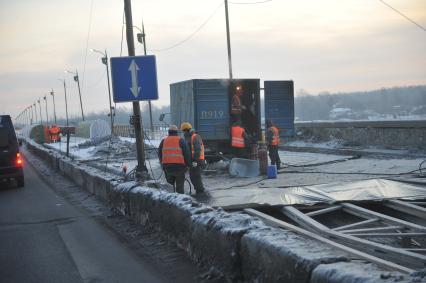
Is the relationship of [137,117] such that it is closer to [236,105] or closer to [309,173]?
[309,173]

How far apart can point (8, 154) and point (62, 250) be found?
32.6ft

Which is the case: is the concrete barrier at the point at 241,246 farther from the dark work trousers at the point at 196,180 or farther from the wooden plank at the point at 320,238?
the dark work trousers at the point at 196,180

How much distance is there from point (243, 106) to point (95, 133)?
34106 mm

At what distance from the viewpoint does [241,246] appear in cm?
514

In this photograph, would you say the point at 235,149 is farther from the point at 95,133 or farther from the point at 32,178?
the point at 95,133

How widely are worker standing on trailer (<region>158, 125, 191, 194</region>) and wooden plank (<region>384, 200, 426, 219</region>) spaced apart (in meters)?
4.21

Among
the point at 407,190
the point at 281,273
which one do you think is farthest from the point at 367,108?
the point at 281,273

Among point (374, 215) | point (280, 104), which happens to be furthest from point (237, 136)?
point (374, 215)

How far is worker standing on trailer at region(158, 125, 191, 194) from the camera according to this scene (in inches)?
443

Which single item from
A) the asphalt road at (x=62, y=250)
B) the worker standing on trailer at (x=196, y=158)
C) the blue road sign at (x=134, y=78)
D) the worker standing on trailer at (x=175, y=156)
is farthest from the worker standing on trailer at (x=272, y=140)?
the asphalt road at (x=62, y=250)

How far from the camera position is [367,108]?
96875 mm

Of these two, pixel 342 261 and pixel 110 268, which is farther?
pixel 110 268

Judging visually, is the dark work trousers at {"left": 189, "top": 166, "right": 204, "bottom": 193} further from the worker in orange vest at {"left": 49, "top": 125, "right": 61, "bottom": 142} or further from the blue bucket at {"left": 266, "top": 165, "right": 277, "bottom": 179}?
the worker in orange vest at {"left": 49, "top": 125, "right": 61, "bottom": 142}

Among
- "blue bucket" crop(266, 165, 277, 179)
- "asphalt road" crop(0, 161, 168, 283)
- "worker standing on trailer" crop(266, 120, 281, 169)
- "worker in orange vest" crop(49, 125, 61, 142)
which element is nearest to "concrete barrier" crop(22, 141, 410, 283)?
"asphalt road" crop(0, 161, 168, 283)
